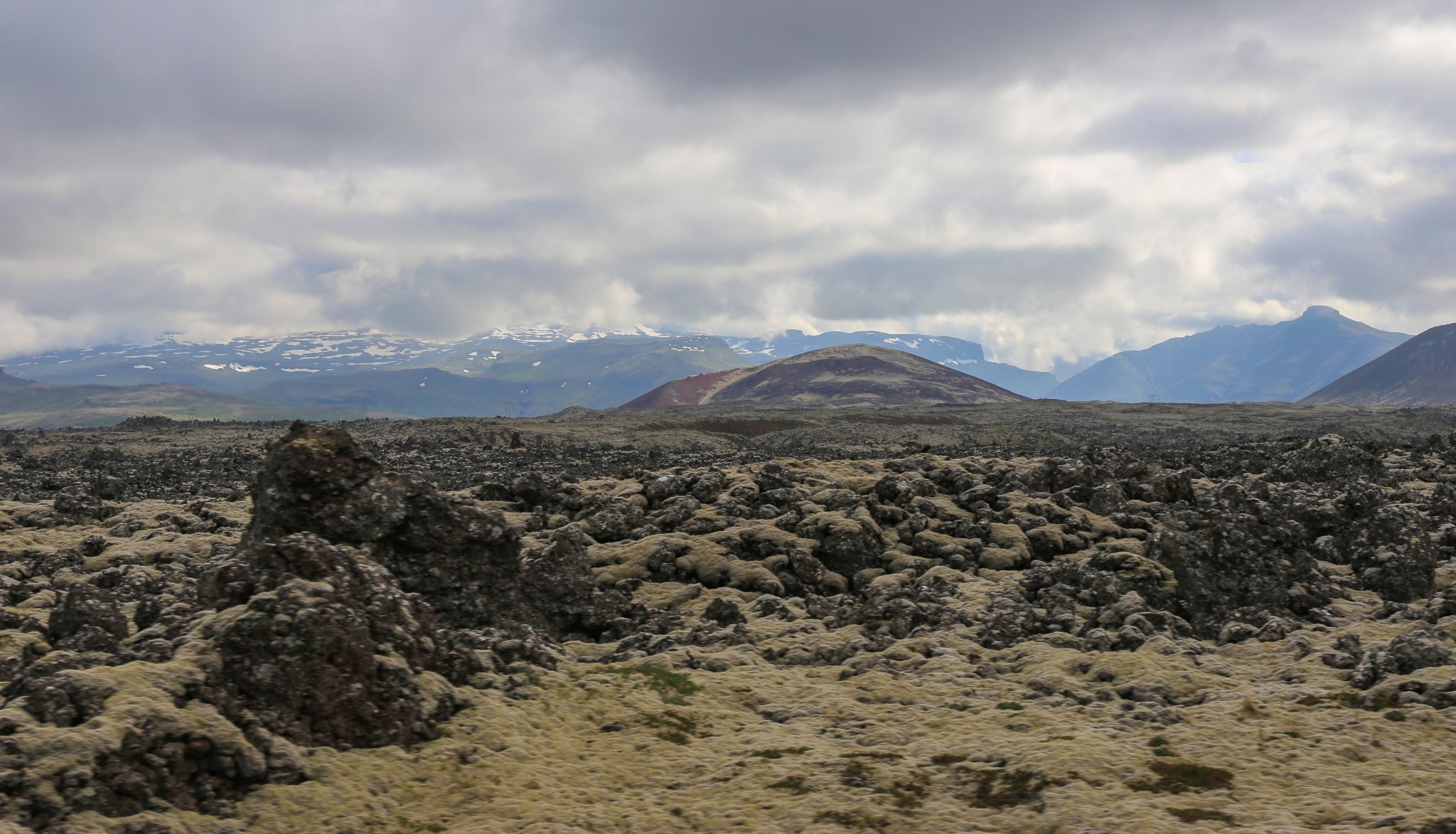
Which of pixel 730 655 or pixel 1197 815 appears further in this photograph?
pixel 730 655

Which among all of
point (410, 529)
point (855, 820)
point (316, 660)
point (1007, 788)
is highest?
point (410, 529)

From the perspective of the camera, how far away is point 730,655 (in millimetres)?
22328

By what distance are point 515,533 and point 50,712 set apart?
41.3 ft

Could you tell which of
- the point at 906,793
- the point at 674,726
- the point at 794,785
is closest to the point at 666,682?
the point at 674,726

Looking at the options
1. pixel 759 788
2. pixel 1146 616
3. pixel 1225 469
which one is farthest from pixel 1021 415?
pixel 759 788

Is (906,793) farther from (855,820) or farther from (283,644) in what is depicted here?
(283,644)

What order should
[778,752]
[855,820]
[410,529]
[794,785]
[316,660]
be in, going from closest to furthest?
[855,820] < [794,785] < [316,660] < [778,752] < [410,529]

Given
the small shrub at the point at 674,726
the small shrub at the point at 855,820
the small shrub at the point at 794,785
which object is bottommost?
Answer: the small shrub at the point at 674,726

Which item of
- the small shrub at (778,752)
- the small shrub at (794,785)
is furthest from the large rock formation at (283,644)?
the small shrub at (794,785)

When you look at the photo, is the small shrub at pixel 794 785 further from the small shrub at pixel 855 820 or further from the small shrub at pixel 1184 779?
the small shrub at pixel 1184 779

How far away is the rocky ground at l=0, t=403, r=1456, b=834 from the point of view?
13.6m

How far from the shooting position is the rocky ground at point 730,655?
13617 millimetres

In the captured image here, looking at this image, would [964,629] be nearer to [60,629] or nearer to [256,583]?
[256,583]

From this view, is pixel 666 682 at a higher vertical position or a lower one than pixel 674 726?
higher
